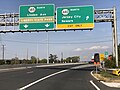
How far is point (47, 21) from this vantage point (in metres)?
39.7

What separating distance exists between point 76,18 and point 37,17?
18.8 ft

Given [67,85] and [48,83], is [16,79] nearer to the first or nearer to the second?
[48,83]

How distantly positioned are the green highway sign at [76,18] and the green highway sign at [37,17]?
1343 mm

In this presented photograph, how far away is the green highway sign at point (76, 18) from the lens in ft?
126

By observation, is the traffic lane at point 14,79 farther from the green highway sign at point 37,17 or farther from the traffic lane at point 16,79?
the green highway sign at point 37,17

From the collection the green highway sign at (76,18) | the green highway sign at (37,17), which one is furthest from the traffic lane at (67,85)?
the green highway sign at (37,17)

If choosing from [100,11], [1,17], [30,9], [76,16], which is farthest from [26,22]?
[100,11]

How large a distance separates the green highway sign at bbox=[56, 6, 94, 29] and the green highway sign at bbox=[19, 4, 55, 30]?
1.34m

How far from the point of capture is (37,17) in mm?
39906

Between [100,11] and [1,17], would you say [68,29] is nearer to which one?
[100,11]

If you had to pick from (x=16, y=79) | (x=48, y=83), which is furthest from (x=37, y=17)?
(x=48, y=83)

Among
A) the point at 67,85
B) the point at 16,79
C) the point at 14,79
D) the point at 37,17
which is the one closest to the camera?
the point at 67,85

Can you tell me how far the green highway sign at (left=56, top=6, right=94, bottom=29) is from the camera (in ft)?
126

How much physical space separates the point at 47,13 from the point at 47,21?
1.24m
